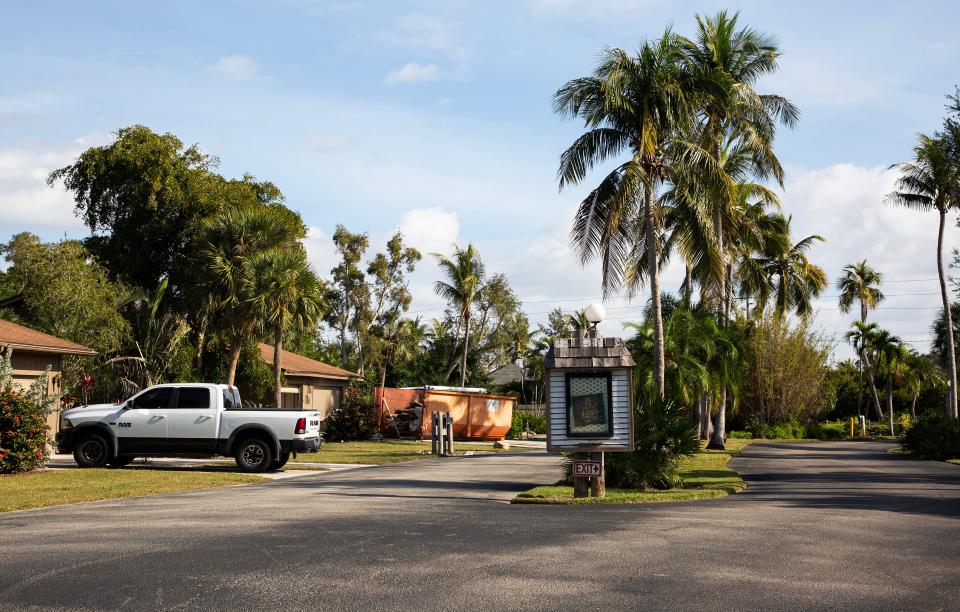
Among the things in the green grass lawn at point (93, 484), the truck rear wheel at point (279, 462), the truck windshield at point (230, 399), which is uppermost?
the truck windshield at point (230, 399)

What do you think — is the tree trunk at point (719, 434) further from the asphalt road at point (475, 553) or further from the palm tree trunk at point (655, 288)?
the asphalt road at point (475, 553)

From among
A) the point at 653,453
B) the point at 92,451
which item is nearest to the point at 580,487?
the point at 653,453

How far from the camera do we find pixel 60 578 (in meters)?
7.92

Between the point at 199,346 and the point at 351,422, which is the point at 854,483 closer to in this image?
the point at 351,422

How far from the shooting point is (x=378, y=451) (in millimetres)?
30578

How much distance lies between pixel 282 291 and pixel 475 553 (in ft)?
75.4

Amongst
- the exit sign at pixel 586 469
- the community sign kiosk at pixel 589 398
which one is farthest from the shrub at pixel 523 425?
the exit sign at pixel 586 469

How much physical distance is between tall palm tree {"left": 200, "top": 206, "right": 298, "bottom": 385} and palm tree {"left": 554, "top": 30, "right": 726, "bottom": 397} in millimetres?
12775

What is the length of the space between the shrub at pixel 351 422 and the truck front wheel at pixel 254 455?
55.8 ft

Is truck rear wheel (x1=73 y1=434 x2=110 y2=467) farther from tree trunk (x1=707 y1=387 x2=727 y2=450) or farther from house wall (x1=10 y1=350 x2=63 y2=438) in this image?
tree trunk (x1=707 y1=387 x2=727 y2=450)

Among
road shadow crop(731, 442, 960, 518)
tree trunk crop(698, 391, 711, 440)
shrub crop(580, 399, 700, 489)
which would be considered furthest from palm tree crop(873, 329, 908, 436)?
shrub crop(580, 399, 700, 489)

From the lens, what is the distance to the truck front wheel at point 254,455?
21125 millimetres

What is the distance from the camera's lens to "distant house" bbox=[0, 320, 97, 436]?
22.9 metres

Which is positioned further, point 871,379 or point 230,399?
point 871,379
